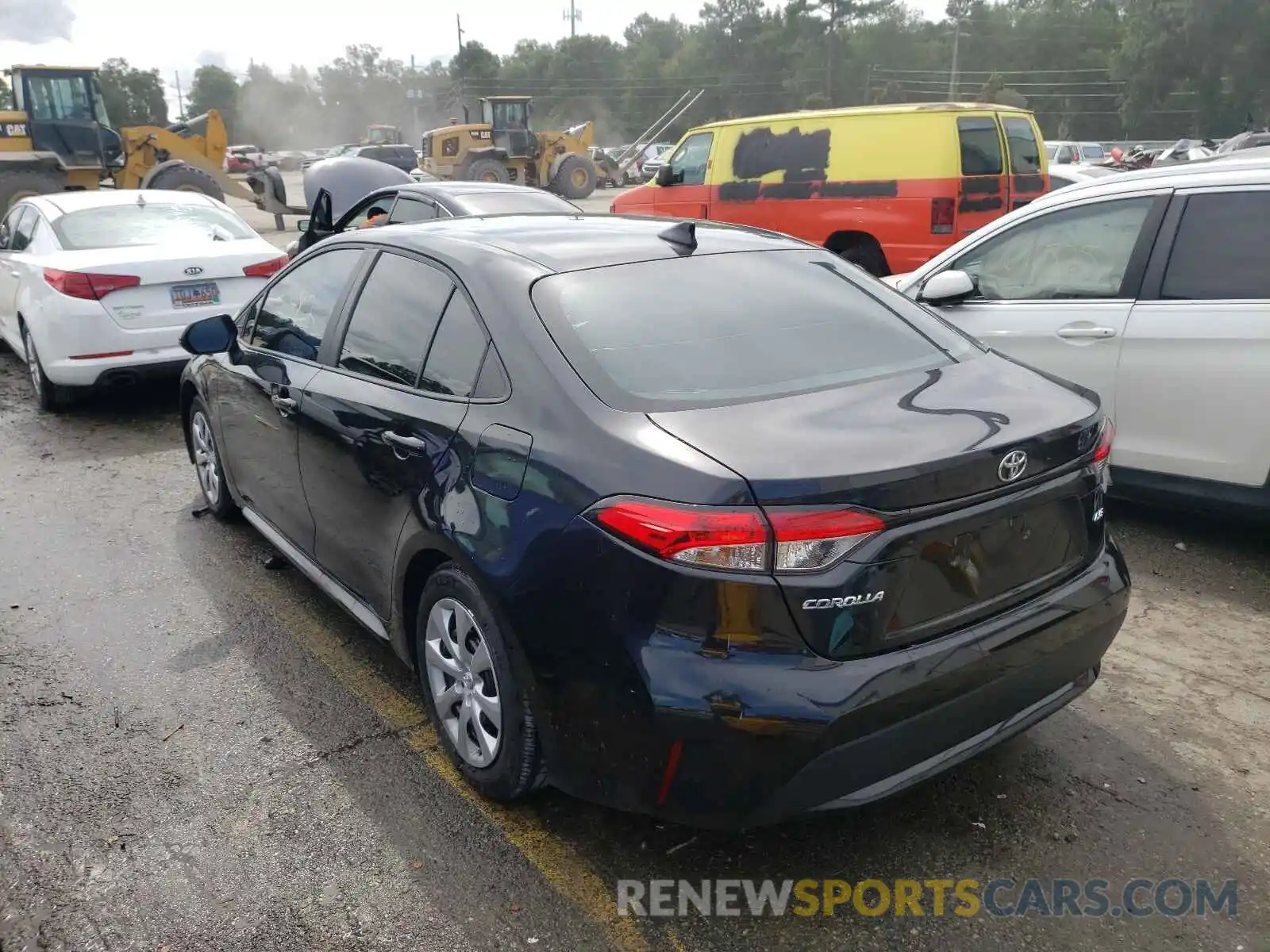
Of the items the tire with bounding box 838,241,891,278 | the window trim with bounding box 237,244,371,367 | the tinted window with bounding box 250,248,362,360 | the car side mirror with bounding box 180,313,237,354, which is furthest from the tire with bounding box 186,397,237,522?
the tire with bounding box 838,241,891,278

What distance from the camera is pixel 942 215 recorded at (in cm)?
979

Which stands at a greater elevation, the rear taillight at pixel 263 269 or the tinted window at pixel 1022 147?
the tinted window at pixel 1022 147

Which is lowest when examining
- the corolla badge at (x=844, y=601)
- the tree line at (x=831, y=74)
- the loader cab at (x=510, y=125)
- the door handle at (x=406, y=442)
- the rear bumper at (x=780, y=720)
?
the rear bumper at (x=780, y=720)

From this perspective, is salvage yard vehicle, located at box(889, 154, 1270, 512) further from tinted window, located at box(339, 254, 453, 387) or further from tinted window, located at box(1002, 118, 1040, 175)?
tinted window, located at box(1002, 118, 1040, 175)

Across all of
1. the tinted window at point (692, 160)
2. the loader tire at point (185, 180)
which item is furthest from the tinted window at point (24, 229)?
the loader tire at point (185, 180)

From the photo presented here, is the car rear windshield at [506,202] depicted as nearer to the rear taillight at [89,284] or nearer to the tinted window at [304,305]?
the rear taillight at [89,284]

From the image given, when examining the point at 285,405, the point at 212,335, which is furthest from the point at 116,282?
the point at 285,405

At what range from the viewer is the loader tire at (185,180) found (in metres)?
18.7

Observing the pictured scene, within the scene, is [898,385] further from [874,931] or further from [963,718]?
[874,931]

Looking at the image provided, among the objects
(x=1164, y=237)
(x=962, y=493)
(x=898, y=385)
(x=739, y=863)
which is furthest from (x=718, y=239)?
(x=1164, y=237)

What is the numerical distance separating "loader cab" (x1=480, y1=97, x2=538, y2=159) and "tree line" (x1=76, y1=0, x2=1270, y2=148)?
874 inches

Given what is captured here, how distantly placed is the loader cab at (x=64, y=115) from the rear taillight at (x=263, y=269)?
13.5 meters

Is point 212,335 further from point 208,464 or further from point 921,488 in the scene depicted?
point 921,488

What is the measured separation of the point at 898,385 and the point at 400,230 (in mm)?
1927
